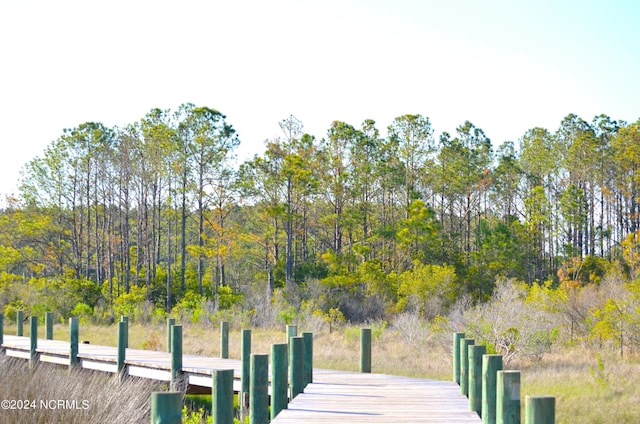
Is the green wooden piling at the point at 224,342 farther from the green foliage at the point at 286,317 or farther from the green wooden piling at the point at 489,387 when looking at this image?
the green foliage at the point at 286,317

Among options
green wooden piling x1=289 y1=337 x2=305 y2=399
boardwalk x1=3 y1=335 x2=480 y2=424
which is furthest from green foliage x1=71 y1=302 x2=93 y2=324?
green wooden piling x1=289 y1=337 x2=305 y2=399

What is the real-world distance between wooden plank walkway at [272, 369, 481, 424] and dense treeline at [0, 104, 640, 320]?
66.6 feet

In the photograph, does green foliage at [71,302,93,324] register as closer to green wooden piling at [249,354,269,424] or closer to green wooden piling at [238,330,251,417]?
green wooden piling at [238,330,251,417]

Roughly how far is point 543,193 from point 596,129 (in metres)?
5.20

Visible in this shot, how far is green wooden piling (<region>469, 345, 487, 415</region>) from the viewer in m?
8.55

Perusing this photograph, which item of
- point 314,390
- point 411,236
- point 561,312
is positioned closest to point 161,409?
point 314,390

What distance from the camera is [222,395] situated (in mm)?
7141

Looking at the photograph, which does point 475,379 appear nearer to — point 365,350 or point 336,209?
point 365,350

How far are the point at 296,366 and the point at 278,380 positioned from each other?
885 mm

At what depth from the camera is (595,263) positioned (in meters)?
40.8

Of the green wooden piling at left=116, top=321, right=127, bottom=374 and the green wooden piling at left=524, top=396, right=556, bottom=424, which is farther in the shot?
the green wooden piling at left=116, top=321, right=127, bottom=374

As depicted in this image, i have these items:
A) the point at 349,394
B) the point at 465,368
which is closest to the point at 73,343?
the point at 349,394

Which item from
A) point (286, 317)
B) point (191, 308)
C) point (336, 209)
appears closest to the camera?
point (286, 317)

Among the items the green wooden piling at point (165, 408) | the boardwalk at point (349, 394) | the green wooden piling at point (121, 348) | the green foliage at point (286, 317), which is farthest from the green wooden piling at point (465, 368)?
the green foliage at point (286, 317)
